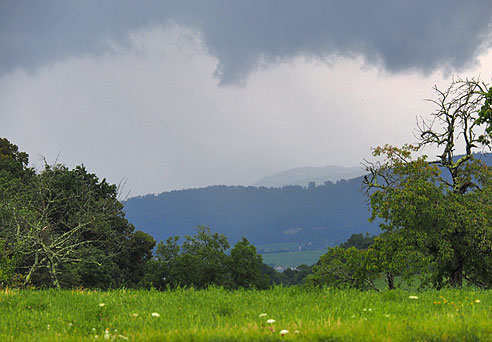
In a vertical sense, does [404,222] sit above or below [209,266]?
above

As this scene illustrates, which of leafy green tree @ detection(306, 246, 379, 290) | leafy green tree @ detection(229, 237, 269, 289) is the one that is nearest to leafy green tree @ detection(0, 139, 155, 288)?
leafy green tree @ detection(229, 237, 269, 289)

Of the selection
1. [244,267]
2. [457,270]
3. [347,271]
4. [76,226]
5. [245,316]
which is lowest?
[244,267]

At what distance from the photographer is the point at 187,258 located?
164 feet

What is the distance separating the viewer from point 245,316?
780 cm

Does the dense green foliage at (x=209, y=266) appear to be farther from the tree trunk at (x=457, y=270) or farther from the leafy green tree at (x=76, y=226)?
the tree trunk at (x=457, y=270)

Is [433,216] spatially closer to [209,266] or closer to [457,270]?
[457,270]

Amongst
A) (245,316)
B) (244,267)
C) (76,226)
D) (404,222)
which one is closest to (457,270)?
(404,222)

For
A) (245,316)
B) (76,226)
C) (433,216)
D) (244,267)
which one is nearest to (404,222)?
(433,216)

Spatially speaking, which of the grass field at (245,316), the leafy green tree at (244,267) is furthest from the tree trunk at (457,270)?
the leafy green tree at (244,267)

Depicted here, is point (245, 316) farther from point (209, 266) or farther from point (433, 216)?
point (209, 266)

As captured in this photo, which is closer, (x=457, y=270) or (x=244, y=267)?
(x=457, y=270)

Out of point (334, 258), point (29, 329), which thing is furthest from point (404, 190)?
point (29, 329)

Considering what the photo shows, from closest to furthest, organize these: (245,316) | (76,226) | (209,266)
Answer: (245,316) → (76,226) → (209,266)

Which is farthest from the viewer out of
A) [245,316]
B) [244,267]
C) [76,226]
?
[244,267]
